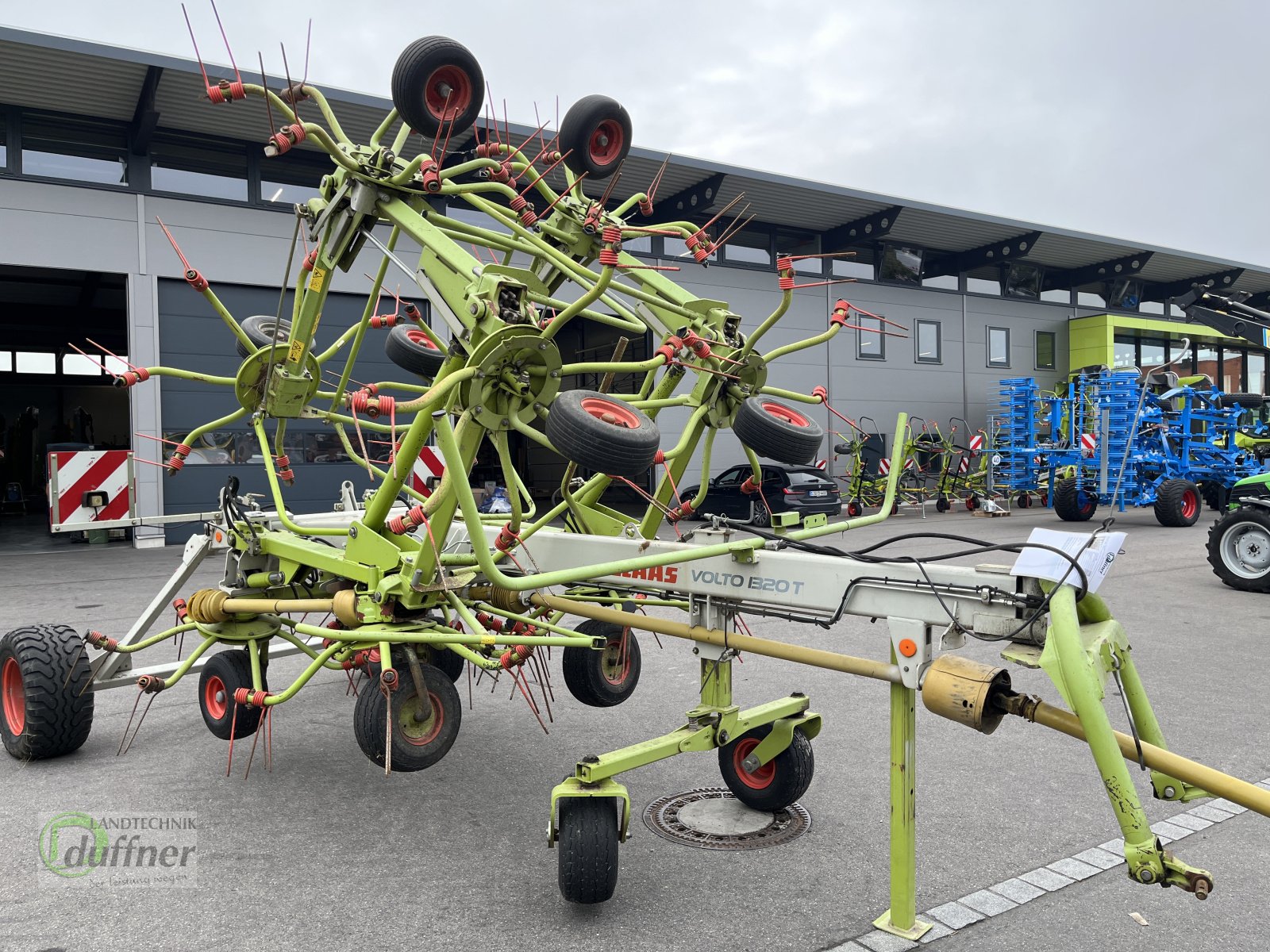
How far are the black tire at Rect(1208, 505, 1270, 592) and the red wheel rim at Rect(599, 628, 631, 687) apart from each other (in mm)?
7834

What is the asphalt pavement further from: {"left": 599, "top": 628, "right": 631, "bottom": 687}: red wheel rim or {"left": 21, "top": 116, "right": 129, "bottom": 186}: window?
{"left": 21, "top": 116, "right": 129, "bottom": 186}: window

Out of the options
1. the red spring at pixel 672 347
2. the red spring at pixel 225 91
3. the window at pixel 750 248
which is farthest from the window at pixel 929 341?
the red spring at pixel 225 91

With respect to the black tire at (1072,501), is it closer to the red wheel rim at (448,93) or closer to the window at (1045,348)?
the window at (1045,348)

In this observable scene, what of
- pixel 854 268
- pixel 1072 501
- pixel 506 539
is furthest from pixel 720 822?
pixel 854 268

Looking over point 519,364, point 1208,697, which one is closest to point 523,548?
point 519,364

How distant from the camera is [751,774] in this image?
3941 millimetres

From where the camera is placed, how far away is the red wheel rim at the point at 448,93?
3.84 meters

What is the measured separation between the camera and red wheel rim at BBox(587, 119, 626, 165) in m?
4.63

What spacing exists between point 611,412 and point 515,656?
932mm

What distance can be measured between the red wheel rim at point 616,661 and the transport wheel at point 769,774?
3.41ft

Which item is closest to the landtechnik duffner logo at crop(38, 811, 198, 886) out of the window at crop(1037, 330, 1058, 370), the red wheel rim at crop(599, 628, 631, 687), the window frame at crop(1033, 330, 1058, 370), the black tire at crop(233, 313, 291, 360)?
the red wheel rim at crop(599, 628, 631, 687)

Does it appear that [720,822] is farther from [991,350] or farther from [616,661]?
[991,350]

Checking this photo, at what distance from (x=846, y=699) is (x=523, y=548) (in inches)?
112

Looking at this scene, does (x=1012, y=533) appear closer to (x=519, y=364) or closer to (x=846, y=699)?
(x=846, y=699)
